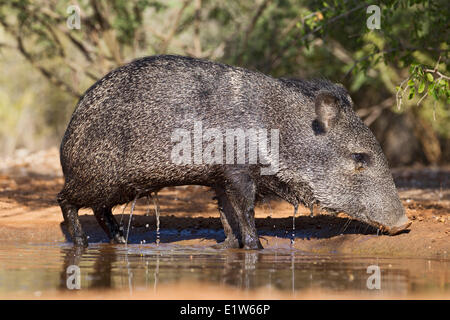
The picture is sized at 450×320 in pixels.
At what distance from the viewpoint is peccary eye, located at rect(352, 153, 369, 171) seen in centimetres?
611

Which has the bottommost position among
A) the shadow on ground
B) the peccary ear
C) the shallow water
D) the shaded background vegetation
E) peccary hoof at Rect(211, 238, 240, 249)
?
the shallow water

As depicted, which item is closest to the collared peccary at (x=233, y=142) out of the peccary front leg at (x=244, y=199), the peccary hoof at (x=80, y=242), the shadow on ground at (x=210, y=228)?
the peccary front leg at (x=244, y=199)

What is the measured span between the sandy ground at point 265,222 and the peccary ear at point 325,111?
936mm

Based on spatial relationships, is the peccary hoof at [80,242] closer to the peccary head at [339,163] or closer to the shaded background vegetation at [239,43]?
the peccary head at [339,163]

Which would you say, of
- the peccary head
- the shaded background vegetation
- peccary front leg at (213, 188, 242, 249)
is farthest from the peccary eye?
the shaded background vegetation

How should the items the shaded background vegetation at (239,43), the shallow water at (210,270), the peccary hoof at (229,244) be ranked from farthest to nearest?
the shaded background vegetation at (239,43) → the peccary hoof at (229,244) → the shallow water at (210,270)

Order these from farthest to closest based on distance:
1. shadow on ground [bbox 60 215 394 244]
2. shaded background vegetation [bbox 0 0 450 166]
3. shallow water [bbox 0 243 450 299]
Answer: shaded background vegetation [bbox 0 0 450 166], shadow on ground [bbox 60 215 394 244], shallow water [bbox 0 243 450 299]

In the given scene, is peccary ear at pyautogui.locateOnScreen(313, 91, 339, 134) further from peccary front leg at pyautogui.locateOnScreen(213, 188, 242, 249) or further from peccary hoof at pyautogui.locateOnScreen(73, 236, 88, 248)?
peccary hoof at pyautogui.locateOnScreen(73, 236, 88, 248)

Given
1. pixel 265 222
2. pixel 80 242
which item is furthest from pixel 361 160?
pixel 80 242

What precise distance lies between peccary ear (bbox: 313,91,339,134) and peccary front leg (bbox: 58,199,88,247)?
213cm

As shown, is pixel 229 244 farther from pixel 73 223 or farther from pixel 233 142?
pixel 73 223

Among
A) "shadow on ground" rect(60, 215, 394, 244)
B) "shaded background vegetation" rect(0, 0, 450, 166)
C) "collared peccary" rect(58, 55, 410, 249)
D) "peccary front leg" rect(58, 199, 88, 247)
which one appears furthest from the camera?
"shaded background vegetation" rect(0, 0, 450, 166)

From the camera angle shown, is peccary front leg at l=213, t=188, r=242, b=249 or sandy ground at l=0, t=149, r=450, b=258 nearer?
sandy ground at l=0, t=149, r=450, b=258

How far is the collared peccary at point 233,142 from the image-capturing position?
593 centimetres
